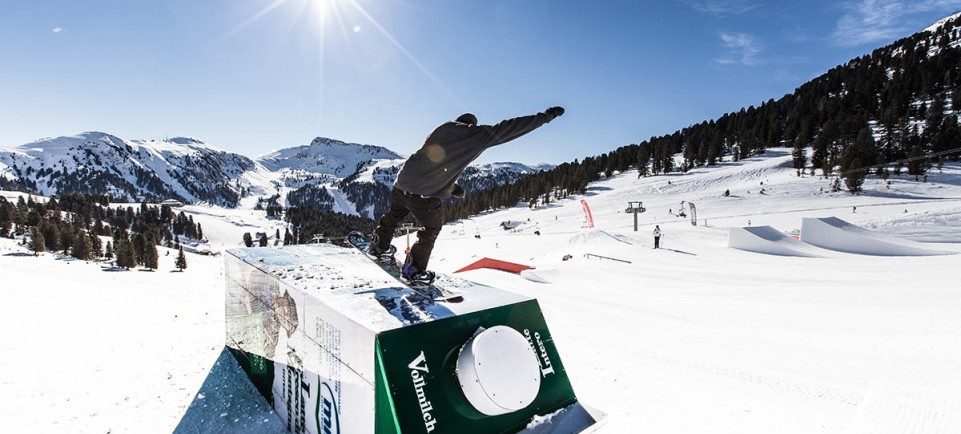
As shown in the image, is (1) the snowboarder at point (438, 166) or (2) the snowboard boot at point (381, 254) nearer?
(1) the snowboarder at point (438, 166)

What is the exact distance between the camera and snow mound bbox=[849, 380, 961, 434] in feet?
11.6

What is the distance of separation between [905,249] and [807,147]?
7159 cm

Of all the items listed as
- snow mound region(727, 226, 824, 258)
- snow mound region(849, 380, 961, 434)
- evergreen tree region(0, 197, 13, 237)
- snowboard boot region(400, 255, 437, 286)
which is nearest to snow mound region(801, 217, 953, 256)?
snow mound region(727, 226, 824, 258)

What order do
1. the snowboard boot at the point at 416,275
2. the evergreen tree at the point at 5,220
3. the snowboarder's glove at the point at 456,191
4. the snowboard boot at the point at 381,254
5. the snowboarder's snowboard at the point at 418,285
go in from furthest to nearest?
the evergreen tree at the point at 5,220
the snowboard boot at the point at 381,254
the snowboarder's glove at the point at 456,191
the snowboard boot at the point at 416,275
the snowboarder's snowboard at the point at 418,285

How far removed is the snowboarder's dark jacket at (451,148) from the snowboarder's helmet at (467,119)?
0.12 metres

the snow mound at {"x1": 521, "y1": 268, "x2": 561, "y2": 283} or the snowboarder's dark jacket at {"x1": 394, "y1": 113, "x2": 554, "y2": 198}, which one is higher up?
the snowboarder's dark jacket at {"x1": 394, "y1": 113, "x2": 554, "y2": 198}

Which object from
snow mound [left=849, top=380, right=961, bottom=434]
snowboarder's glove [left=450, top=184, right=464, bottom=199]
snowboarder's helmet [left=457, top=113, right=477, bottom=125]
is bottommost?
snow mound [left=849, top=380, right=961, bottom=434]

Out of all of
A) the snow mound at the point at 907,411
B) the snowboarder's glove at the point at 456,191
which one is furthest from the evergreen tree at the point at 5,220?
the snow mound at the point at 907,411

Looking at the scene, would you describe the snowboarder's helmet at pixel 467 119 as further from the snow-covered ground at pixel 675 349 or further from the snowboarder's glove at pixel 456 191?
the snow-covered ground at pixel 675 349

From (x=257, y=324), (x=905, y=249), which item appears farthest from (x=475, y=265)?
(x=905, y=249)

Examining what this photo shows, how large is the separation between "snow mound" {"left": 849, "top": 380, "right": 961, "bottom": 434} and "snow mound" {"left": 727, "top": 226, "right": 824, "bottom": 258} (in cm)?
1965

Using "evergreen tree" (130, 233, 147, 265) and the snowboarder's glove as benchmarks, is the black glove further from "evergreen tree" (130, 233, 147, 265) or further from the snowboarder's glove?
"evergreen tree" (130, 233, 147, 265)

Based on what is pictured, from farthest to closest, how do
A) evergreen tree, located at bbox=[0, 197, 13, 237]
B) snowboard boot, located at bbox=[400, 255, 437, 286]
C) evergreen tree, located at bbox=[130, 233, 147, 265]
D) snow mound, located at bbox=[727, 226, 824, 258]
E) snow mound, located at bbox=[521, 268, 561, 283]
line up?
1. evergreen tree, located at bbox=[0, 197, 13, 237]
2. evergreen tree, located at bbox=[130, 233, 147, 265]
3. snow mound, located at bbox=[727, 226, 824, 258]
4. snow mound, located at bbox=[521, 268, 561, 283]
5. snowboard boot, located at bbox=[400, 255, 437, 286]

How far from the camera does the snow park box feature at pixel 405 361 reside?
2684 mm
